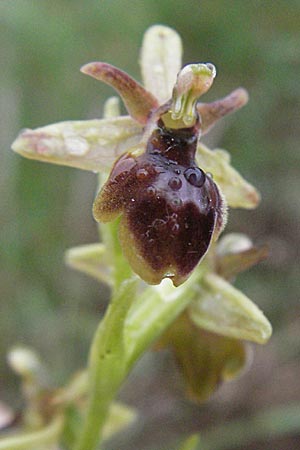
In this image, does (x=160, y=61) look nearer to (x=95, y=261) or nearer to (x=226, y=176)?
(x=226, y=176)

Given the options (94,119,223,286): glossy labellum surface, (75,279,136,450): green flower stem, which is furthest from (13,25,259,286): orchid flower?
(75,279,136,450): green flower stem

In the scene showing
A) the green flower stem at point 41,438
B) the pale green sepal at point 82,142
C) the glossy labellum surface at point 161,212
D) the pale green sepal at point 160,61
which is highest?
the pale green sepal at point 160,61

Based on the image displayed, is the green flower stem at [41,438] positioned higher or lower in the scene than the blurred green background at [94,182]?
lower

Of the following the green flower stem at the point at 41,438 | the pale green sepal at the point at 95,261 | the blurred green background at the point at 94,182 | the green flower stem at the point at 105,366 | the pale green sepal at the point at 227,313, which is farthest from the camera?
the blurred green background at the point at 94,182

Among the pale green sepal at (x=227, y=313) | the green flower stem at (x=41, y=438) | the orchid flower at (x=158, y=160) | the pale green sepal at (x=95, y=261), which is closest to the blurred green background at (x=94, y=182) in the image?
the green flower stem at (x=41, y=438)

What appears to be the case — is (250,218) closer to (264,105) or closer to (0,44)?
(264,105)

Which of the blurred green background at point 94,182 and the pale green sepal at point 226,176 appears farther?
the blurred green background at point 94,182

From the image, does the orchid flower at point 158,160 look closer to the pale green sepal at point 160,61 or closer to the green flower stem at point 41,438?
the pale green sepal at point 160,61

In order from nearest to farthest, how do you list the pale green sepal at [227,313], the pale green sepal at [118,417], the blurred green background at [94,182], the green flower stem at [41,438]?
1. the pale green sepal at [227,313]
2. the green flower stem at [41,438]
3. the pale green sepal at [118,417]
4. the blurred green background at [94,182]
